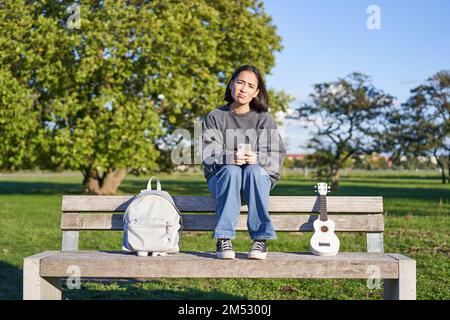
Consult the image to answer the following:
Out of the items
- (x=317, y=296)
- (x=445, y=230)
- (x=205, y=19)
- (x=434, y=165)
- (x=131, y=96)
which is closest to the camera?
(x=317, y=296)

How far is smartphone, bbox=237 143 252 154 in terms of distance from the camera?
4284 mm

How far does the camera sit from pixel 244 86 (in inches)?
182

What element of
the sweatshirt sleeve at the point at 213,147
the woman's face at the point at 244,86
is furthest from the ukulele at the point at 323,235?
the woman's face at the point at 244,86

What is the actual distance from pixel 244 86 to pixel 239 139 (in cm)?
41

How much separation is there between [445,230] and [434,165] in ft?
164

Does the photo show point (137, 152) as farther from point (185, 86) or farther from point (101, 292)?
point (101, 292)

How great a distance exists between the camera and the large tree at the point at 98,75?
A: 20.8 metres

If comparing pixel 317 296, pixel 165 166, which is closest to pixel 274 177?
pixel 317 296

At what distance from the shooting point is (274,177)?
4.43m

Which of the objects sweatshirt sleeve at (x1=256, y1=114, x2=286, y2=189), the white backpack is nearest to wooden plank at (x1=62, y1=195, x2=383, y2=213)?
sweatshirt sleeve at (x1=256, y1=114, x2=286, y2=189)

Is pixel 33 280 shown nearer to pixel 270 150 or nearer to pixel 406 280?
pixel 270 150

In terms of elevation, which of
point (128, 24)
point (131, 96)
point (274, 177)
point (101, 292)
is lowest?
point (101, 292)

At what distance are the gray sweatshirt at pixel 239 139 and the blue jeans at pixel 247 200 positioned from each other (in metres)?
0.19

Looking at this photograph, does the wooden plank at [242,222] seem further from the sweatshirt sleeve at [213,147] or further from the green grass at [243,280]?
the green grass at [243,280]
